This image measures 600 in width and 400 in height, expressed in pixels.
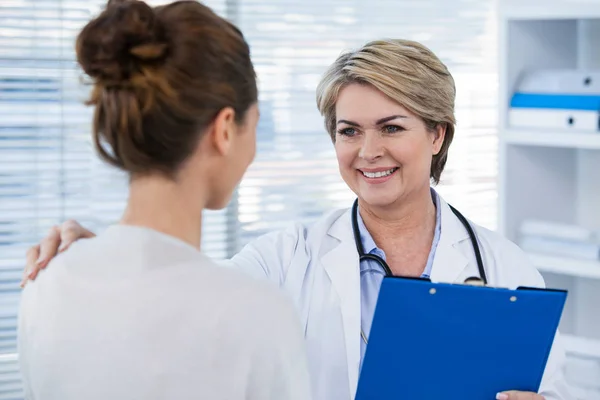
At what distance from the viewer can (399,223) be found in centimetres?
184

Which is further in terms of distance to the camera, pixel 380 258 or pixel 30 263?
pixel 380 258

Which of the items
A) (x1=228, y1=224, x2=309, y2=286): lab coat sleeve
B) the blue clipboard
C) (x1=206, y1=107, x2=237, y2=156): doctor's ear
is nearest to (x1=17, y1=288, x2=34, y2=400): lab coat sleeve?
(x1=206, y1=107, x2=237, y2=156): doctor's ear

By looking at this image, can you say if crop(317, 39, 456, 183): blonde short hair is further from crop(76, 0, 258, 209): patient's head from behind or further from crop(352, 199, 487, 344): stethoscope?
crop(76, 0, 258, 209): patient's head from behind

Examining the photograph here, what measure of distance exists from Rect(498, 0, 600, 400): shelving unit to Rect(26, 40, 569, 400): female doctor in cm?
69

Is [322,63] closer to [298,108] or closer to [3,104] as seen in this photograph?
[298,108]

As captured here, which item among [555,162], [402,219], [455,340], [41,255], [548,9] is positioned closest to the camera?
[41,255]

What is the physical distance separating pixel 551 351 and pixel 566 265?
0.70 meters

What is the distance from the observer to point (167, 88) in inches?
36.7

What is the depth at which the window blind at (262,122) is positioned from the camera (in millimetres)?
2459

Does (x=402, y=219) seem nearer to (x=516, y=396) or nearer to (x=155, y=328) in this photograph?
(x=516, y=396)

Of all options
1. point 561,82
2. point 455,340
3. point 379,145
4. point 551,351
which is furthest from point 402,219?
point 561,82

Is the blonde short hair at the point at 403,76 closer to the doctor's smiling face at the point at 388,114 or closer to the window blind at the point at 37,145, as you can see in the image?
the doctor's smiling face at the point at 388,114

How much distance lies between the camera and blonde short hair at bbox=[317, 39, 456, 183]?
1.73m

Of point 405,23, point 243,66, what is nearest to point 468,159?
point 405,23
